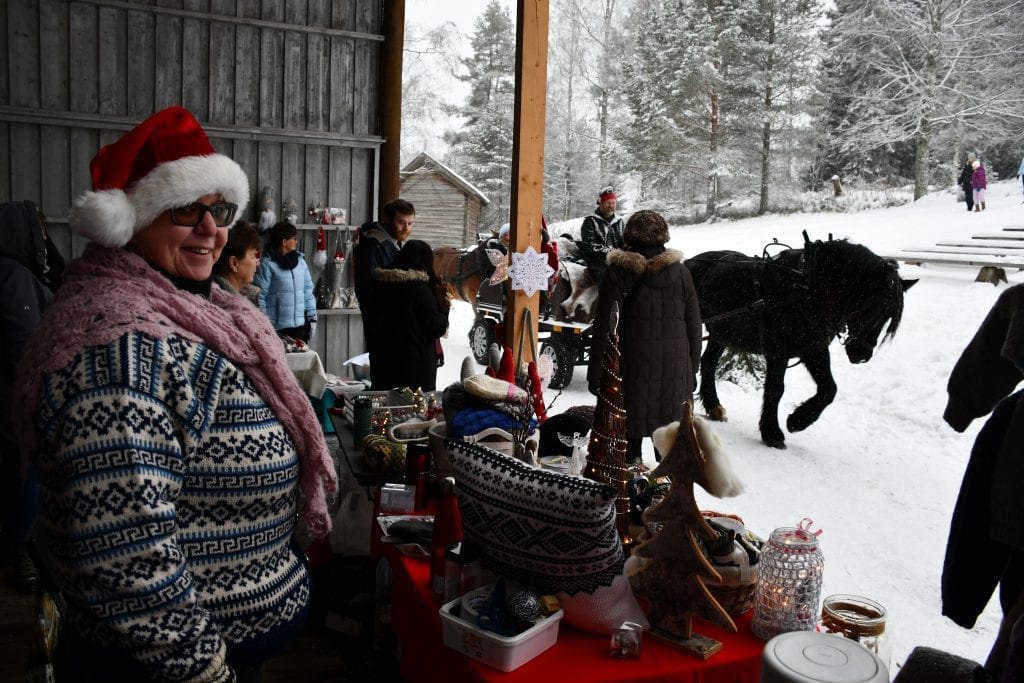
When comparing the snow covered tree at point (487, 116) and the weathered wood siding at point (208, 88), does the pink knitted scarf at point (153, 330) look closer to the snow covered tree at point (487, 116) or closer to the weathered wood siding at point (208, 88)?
the weathered wood siding at point (208, 88)

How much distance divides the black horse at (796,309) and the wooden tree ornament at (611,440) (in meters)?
4.11

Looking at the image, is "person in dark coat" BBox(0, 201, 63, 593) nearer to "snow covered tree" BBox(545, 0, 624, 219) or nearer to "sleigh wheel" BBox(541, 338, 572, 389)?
"sleigh wheel" BBox(541, 338, 572, 389)

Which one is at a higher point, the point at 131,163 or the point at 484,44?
the point at 484,44

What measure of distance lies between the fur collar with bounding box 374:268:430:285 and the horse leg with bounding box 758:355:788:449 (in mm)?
3367

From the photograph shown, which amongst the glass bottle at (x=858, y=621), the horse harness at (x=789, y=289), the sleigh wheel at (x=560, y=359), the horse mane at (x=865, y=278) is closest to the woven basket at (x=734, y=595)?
the glass bottle at (x=858, y=621)

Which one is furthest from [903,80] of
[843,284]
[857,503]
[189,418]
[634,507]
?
[189,418]

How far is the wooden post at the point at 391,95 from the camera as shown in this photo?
24.2ft

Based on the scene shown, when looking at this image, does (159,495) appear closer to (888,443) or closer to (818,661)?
(818,661)

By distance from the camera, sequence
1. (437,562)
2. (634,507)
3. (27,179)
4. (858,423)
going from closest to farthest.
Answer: (437,562) < (634,507) < (27,179) < (858,423)

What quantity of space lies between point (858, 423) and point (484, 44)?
359 inches

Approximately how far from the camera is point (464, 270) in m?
10.2

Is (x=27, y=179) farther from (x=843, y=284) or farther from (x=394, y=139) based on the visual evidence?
(x=843, y=284)

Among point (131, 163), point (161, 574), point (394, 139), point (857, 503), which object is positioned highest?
point (394, 139)

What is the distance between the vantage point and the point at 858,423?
7.21 metres
